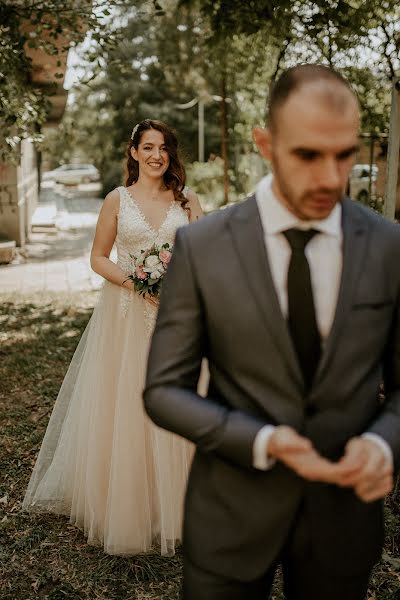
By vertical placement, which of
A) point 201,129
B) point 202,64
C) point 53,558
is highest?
point 202,64

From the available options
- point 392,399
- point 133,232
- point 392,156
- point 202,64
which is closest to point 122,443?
point 133,232

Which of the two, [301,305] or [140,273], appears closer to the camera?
[301,305]

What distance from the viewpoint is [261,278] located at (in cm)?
161

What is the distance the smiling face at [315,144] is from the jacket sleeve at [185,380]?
1.04 feet

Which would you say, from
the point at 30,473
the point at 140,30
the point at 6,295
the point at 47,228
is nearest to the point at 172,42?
the point at 140,30

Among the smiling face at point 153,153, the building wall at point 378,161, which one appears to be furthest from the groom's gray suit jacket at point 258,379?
the building wall at point 378,161

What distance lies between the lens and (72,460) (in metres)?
4.27

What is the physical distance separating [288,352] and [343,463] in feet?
0.94

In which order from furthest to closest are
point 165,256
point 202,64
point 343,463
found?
point 202,64
point 165,256
point 343,463

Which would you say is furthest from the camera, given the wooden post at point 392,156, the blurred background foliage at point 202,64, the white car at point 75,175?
the white car at point 75,175

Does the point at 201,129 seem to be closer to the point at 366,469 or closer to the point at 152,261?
the point at 152,261

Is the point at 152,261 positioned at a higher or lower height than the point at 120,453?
higher

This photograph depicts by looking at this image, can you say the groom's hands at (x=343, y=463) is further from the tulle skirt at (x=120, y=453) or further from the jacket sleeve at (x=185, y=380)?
the tulle skirt at (x=120, y=453)

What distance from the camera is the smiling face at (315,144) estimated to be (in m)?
1.50
